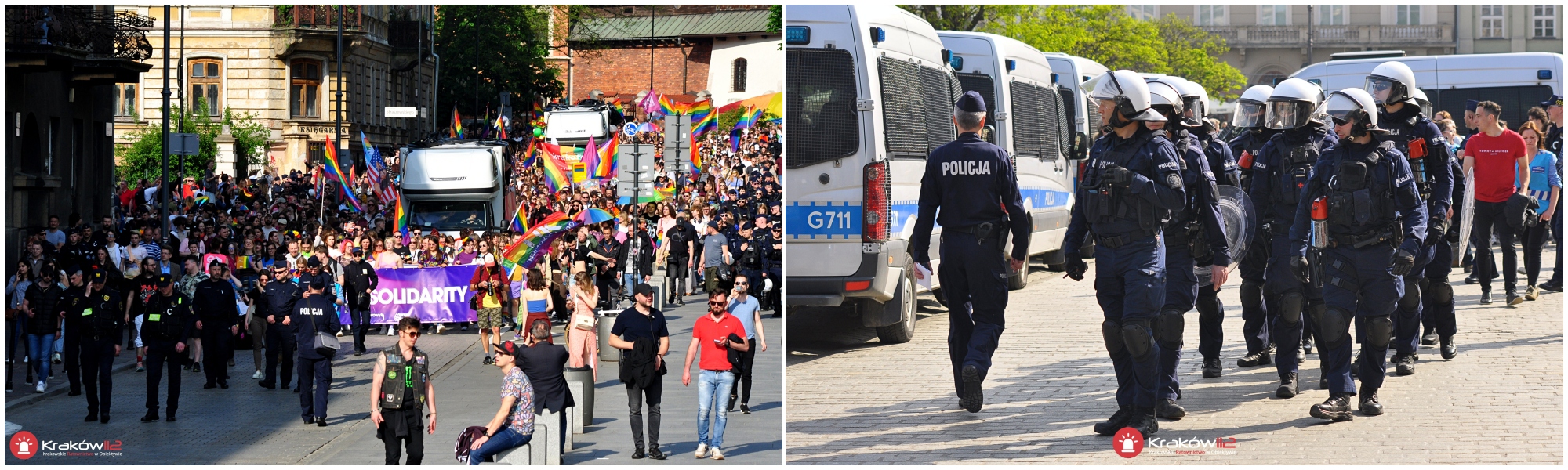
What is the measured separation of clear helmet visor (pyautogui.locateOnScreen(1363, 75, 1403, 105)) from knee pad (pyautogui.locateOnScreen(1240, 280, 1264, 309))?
49.4 inches

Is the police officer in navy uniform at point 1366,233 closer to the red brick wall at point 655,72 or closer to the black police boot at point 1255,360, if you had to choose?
the black police boot at point 1255,360

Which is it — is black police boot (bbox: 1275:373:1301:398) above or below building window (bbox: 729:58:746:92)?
below

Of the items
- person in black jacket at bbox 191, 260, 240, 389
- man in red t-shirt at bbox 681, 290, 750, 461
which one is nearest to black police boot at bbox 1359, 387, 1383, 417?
man in red t-shirt at bbox 681, 290, 750, 461

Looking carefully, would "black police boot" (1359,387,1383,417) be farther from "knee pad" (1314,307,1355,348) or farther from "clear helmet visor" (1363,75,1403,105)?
"clear helmet visor" (1363,75,1403,105)

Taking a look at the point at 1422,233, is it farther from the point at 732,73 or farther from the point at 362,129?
the point at 732,73

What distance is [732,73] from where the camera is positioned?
225 feet

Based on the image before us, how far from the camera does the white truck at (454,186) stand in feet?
89.5

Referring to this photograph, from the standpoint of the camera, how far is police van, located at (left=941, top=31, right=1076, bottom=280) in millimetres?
14656

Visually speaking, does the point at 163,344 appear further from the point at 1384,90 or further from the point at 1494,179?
the point at 1494,179

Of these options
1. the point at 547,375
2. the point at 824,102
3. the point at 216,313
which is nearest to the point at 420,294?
the point at 216,313

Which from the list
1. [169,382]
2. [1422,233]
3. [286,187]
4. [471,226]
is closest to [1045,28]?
[471,226]

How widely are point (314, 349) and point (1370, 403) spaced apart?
28.4ft

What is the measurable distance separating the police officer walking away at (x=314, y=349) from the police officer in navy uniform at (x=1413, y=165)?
8209mm

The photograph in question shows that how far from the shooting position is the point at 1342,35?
91.1ft
